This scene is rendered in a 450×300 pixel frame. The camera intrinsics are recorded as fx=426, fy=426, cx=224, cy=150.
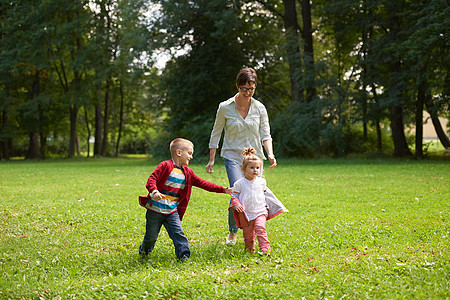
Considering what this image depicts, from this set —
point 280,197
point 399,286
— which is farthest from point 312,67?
point 399,286

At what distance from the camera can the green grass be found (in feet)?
14.0

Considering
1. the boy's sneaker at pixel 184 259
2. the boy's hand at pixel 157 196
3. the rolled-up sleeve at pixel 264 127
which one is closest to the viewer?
the boy's hand at pixel 157 196

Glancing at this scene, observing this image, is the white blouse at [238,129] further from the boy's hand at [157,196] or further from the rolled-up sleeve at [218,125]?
the boy's hand at [157,196]

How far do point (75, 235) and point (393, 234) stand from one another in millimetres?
4964

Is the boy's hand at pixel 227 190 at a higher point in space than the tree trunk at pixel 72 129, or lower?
lower

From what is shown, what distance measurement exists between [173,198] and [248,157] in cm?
111

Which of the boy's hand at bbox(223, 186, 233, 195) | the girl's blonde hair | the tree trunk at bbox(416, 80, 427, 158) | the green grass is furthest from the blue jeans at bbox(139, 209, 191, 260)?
the tree trunk at bbox(416, 80, 427, 158)

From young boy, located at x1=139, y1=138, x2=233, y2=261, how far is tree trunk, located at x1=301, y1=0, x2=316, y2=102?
18.0 m

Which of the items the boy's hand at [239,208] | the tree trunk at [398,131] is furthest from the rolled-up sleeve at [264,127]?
the tree trunk at [398,131]

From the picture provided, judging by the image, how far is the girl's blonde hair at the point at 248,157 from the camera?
555cm

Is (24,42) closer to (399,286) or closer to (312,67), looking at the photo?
(312,67)

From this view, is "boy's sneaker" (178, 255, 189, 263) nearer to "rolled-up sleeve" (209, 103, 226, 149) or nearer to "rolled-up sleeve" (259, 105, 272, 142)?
"rolled-up sleeve" (209, 103, 226, 149)

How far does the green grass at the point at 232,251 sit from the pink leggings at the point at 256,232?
16cm

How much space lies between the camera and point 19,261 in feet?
17.9
